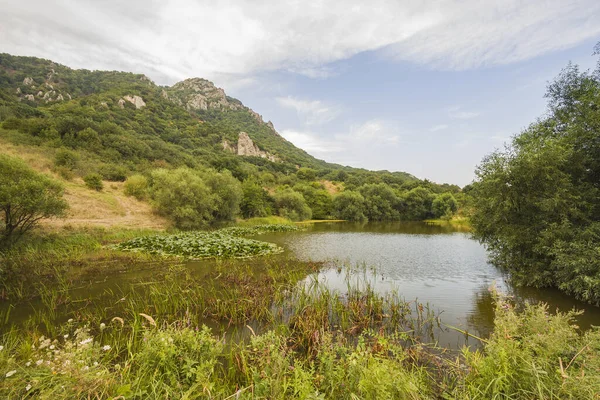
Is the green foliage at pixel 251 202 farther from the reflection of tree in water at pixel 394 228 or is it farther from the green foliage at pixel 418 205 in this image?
the green foliage at pixel 418 205

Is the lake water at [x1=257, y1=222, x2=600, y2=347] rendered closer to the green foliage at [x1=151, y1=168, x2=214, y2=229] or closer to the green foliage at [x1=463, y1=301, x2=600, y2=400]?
the green foliage at [x1=463, y1=301, x2=600, y2=400]

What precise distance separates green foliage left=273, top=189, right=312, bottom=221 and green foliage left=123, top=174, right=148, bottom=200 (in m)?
27.5

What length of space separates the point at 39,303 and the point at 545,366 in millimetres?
14232

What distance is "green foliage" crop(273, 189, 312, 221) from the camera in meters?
58.3

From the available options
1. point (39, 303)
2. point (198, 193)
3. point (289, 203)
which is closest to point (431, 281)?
point (39, 303)

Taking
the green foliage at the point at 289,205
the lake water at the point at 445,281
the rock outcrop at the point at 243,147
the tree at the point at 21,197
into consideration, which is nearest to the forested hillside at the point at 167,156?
the green foliage at the point at 289,205

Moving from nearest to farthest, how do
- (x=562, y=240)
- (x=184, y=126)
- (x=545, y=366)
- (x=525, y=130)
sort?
1. (x=545, y=366)
2. (x=562, y=240)
3. (x=525, y=130)
4. (x=184, y=126)

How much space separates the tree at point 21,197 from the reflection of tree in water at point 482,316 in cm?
2382

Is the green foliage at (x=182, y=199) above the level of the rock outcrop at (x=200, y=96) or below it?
below

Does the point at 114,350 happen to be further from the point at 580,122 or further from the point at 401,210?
the point at 401,210

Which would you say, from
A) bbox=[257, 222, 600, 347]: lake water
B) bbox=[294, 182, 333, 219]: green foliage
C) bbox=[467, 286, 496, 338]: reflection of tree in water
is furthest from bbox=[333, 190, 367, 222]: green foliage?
bbox=[467, 286, 496, 338]: reflection of tree in water

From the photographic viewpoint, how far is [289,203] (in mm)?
60250

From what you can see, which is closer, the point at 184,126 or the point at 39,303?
the point at 39,303

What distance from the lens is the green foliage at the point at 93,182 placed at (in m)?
34.3
